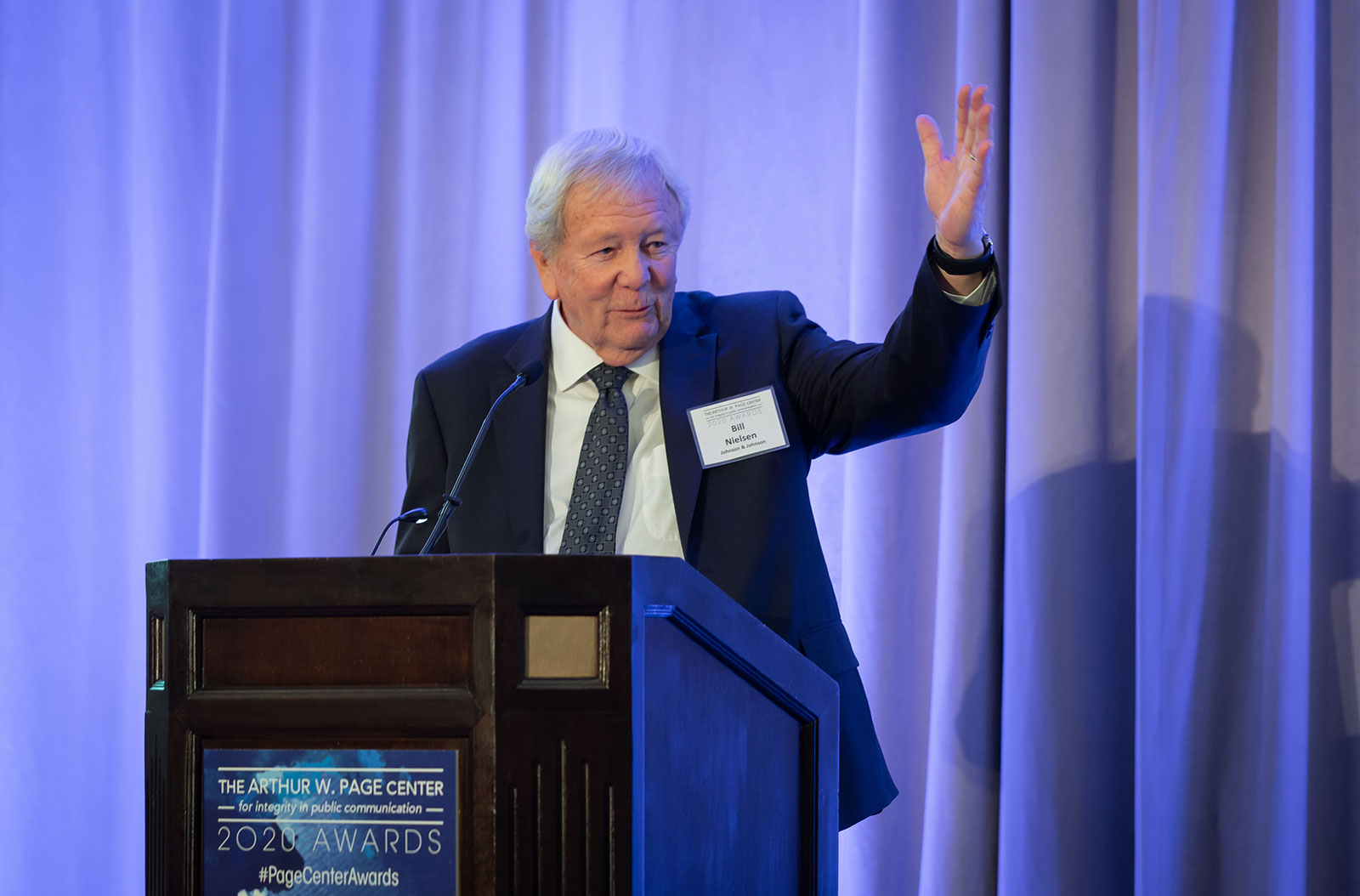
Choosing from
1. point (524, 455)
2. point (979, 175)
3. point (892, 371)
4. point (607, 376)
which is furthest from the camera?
point (607, 376)

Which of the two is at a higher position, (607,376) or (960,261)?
(960,261)

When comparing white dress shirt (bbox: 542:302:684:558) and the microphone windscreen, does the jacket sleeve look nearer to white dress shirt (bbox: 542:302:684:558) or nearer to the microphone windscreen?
white dress shirt (bbox: 542:302:684:558)

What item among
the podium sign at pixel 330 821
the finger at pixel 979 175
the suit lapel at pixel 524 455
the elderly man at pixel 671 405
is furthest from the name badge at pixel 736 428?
the podium sign at pixel 330 821

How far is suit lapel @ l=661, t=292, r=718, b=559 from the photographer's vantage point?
5.83ft

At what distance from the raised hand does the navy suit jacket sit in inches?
2.6

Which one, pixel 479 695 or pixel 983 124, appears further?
pixel 983 124

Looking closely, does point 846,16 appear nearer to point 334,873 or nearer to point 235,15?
point 235,15

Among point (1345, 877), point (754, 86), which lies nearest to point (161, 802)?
point (1345, 877)

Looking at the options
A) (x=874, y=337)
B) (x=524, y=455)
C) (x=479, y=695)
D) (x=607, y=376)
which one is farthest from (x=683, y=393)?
(x=479, y=695)

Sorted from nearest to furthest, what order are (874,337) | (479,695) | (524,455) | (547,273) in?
(479,695)
(524,455)
(547,273)
(874,337)

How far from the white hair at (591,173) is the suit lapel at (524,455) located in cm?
25

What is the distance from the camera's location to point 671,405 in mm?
1859

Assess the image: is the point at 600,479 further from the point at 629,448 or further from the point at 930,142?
the point at 930,142

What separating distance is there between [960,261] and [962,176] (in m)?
0.11
